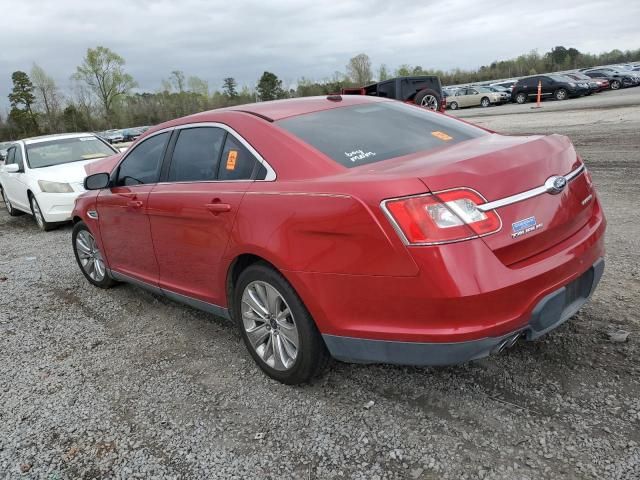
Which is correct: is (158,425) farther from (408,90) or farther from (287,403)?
(408,90)

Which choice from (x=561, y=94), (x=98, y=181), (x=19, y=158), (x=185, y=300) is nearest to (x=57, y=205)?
(x=19, y=158)

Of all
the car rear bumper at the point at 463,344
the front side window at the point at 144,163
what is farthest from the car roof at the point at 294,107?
the car rear bumper at the point at 463,344

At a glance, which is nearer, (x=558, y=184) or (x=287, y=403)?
(x=558, y=184)

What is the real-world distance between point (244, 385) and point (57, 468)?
1.07m

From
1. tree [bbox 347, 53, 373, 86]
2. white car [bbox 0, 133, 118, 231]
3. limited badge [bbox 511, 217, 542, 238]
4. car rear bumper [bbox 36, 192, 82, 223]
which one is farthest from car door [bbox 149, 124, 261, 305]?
tree [bbox 347, 53, 373, 86]

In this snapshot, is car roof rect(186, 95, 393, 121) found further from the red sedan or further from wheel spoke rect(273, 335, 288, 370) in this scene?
wheel spoke rect(273, 335, 288, 370)

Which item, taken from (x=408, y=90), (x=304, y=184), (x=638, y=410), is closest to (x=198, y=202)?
(x=304, y=184)

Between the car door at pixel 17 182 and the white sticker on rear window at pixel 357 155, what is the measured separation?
26.8 ft

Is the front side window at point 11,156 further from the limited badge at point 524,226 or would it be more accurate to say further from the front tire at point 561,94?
the front tire at point 561,94

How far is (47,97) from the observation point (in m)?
73.7

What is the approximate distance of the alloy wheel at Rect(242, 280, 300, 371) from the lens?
119 inches

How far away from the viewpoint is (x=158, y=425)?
2984 mm

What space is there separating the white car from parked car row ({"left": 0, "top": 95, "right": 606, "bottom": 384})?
5.22 m

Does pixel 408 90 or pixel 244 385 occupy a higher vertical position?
pixel 408 90
